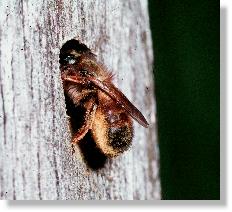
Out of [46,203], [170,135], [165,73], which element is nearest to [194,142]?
[170,135]

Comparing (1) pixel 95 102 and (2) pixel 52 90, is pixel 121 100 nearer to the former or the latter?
(1) pixel 95 102

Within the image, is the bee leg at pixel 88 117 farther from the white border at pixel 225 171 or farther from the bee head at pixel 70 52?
the white border at pixel 225 171

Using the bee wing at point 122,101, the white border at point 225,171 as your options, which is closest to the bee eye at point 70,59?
the bee wing at point 122,101

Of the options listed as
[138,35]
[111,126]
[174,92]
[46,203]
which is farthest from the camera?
[174,92]

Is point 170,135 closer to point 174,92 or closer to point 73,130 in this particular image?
point 174,92

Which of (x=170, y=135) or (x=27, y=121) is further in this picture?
(x=170, y=135)
